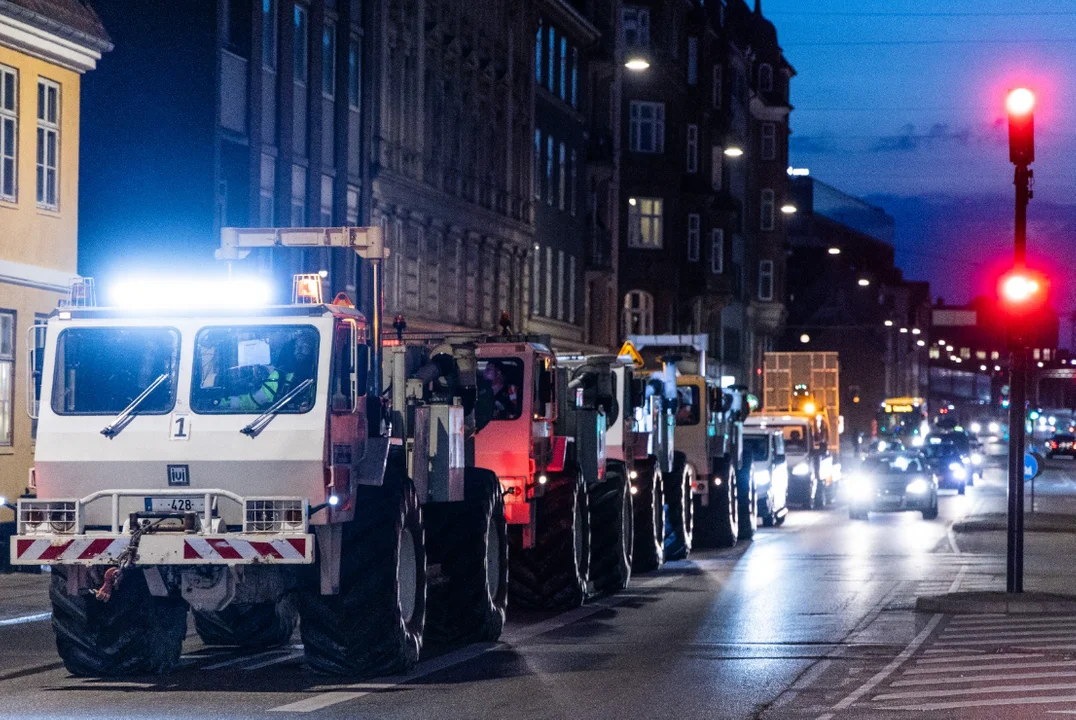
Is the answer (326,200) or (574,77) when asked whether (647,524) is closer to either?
(326,200)

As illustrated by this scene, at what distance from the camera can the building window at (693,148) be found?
264 ft

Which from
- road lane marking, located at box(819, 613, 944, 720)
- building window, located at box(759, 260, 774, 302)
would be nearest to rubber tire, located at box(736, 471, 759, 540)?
road lane marking, located at box(819, 613, 944, 720)

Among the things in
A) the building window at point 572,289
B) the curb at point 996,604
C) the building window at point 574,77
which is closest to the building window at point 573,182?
the building window at point 572,289

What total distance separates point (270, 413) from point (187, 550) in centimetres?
110

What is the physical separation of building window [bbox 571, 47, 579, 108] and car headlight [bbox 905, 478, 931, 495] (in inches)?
815

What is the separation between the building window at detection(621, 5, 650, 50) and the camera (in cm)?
7444

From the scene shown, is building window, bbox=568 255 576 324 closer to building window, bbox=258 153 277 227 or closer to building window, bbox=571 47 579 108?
building window, bbox=571 47 579 108

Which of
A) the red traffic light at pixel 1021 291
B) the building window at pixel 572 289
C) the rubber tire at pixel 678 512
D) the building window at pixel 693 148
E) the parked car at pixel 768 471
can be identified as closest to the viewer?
the red traffic light at pixel 1021 291

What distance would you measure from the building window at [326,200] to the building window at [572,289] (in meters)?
22.2

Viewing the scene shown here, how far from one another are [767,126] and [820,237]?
59339 mm

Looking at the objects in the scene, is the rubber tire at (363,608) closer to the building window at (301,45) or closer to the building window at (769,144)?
the building window at (301,45)

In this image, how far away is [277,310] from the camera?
15.6m

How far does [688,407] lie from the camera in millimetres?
34125

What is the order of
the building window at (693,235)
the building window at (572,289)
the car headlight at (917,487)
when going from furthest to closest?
the building window at (693,235), the building window at (572,289), the car headlight at (917,487)
